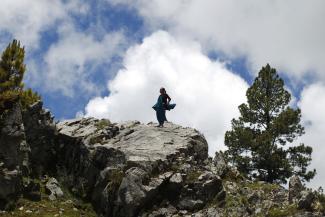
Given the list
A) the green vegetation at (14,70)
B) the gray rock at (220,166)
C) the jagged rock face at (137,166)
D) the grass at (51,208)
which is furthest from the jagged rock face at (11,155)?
the gray rock at (220,166)

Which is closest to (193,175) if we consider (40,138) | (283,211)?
(283,211)

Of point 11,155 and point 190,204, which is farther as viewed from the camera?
point 11,155

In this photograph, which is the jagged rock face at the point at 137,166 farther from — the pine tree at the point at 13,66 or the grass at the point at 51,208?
the pine tree at the point at 13,66

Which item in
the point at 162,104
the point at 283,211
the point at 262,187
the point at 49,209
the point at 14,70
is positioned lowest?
the point at 49,209

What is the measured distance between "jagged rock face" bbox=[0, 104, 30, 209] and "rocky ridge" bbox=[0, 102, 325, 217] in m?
0.05

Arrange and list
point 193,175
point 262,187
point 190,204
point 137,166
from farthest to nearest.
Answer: point 137,166
point 193,175
point 262,187
point 190,204

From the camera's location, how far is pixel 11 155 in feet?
90.8

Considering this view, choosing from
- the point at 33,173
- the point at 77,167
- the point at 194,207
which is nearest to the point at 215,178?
the point at 194,207

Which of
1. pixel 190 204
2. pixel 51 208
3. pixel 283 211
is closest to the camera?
pixel 283 211

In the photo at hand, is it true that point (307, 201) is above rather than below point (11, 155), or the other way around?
below

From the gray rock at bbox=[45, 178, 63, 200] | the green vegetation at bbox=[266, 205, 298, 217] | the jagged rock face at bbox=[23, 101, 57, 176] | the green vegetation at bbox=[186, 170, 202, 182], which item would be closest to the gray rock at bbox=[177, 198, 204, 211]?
the green vegetation at bbox=[186, 170, 202, 182]

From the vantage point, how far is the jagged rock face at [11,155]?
2638 centimetres

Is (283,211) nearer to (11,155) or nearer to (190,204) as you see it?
(190,204)

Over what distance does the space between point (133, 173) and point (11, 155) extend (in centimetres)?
719
